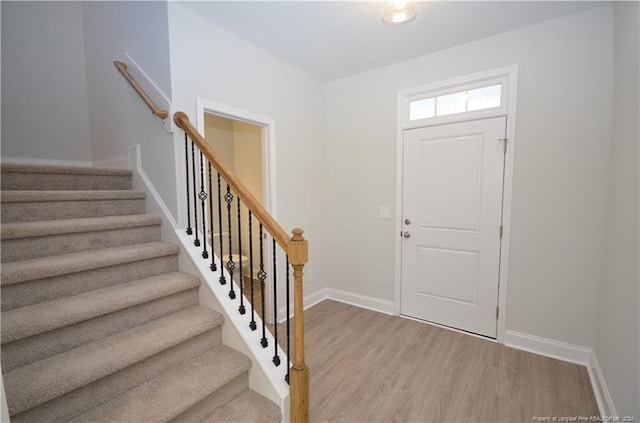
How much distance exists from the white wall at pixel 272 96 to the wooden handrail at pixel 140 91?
12 centimetres

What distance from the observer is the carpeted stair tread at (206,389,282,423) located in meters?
1.43

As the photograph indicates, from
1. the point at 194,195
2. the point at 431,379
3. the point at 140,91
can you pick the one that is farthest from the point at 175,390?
the point at 140,91

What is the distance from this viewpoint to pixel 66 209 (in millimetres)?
1962

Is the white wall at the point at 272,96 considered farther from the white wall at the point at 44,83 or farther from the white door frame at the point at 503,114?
the white wall at the point at 44,83

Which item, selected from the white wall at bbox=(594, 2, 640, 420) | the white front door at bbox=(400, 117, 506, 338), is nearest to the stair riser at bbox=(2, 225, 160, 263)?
the white front door at bbox=(400, 117, 506, 338)

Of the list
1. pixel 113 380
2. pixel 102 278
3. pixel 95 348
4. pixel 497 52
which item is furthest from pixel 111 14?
pixel 497 52

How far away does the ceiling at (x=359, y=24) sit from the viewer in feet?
6.85

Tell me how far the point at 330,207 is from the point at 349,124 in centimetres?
103

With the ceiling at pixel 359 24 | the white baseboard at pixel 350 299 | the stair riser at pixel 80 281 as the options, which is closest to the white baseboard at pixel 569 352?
the white baseboard at pixel 350 299

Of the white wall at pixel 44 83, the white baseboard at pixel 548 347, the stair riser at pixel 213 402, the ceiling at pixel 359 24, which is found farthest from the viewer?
the white wall at pixel 44 83

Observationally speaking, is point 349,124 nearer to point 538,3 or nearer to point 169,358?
point 538,3

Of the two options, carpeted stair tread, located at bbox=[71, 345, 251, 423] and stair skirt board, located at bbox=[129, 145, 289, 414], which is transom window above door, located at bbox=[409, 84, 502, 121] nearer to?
stair skirt board, located at bbox=[129, 145, 289, 414]

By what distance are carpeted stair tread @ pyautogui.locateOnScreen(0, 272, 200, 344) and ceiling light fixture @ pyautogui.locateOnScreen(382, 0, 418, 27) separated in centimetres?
223

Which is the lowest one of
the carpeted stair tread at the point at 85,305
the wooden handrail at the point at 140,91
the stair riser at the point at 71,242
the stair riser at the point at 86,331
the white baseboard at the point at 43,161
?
the stair riser at the point at 86,331
